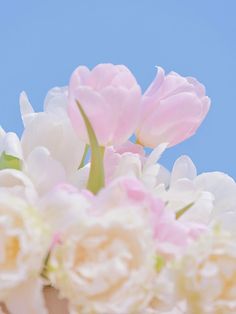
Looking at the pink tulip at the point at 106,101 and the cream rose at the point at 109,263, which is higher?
the pink tulip at the point at 106,101

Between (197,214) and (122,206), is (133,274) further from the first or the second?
(197,214)

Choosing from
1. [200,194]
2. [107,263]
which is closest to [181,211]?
[200,194]

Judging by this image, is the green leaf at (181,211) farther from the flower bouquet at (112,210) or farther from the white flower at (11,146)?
the white flower at (11,146)

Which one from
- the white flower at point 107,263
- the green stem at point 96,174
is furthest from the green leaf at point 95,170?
the white flower at point 107,263

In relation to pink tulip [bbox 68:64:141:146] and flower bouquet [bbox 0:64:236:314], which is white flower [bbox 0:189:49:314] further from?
pink tulip [bbox 68:64:141:146]

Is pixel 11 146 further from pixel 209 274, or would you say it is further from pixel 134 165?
pixel 209 274

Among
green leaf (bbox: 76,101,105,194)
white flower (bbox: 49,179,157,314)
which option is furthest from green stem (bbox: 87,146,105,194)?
white flower (bbox: 49,179,157,314)
